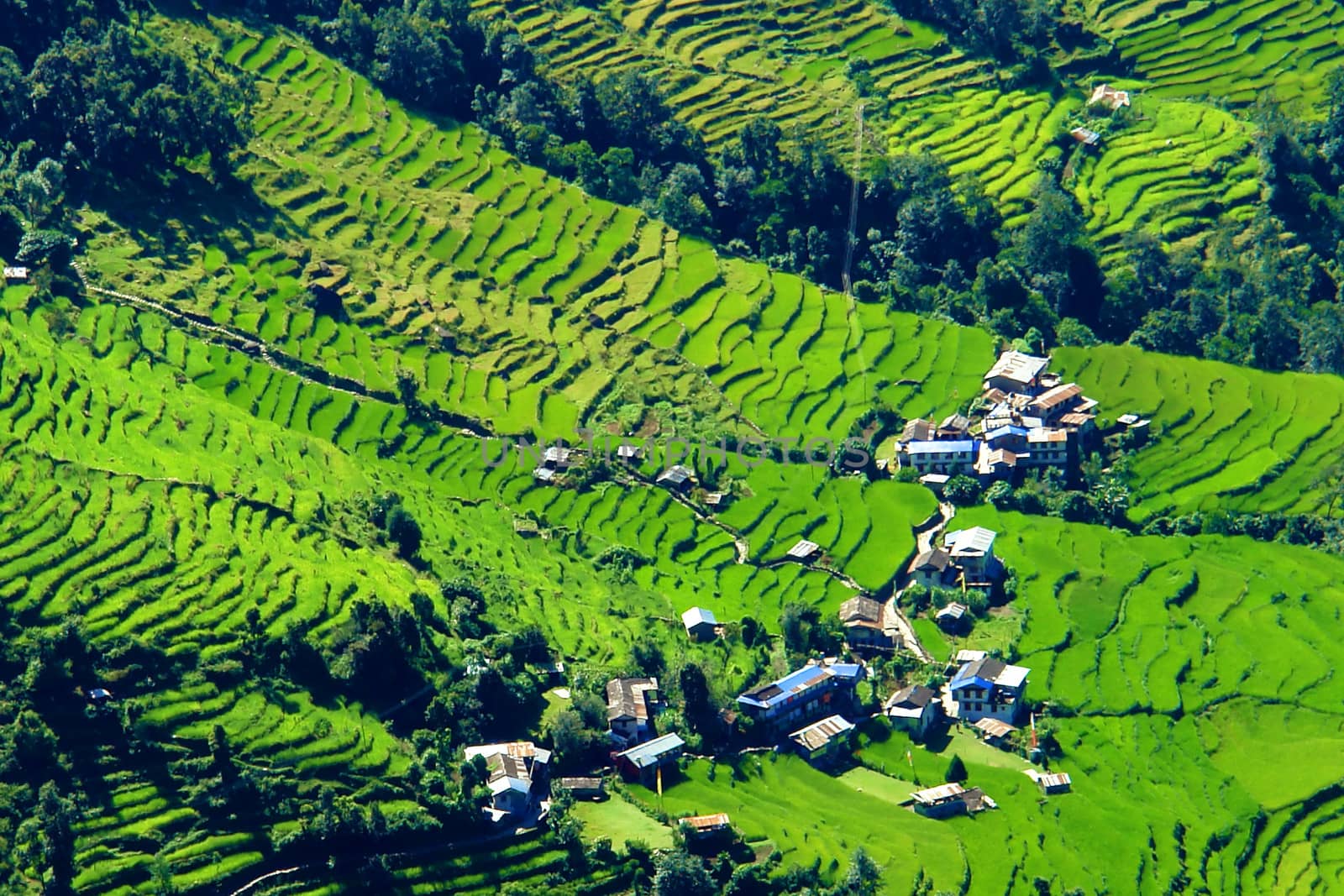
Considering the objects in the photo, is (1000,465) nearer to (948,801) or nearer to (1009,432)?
(1009,432)

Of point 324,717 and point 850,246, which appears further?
point 850,246

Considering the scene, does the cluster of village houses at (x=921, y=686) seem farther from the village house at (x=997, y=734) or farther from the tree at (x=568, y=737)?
the tree at (x=568, y=737)

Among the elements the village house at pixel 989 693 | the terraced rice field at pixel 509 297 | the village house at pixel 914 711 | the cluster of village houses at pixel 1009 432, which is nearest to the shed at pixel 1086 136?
the terraced rice field at pixel 509 297

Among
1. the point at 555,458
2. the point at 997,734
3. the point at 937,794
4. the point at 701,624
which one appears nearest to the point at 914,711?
the point at 997,734

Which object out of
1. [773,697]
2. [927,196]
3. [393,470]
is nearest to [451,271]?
[393,470]

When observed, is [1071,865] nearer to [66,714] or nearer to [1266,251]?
[66,714]

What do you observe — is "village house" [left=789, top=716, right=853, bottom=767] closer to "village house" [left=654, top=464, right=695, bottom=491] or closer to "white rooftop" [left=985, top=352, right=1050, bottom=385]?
"village house" [left=654, top=464, right=695, bottom=491]

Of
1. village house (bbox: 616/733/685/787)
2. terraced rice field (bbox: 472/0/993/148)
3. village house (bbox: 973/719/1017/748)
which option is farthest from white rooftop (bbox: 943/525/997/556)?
terraced rice field (bbox: 472/0/993/148)
